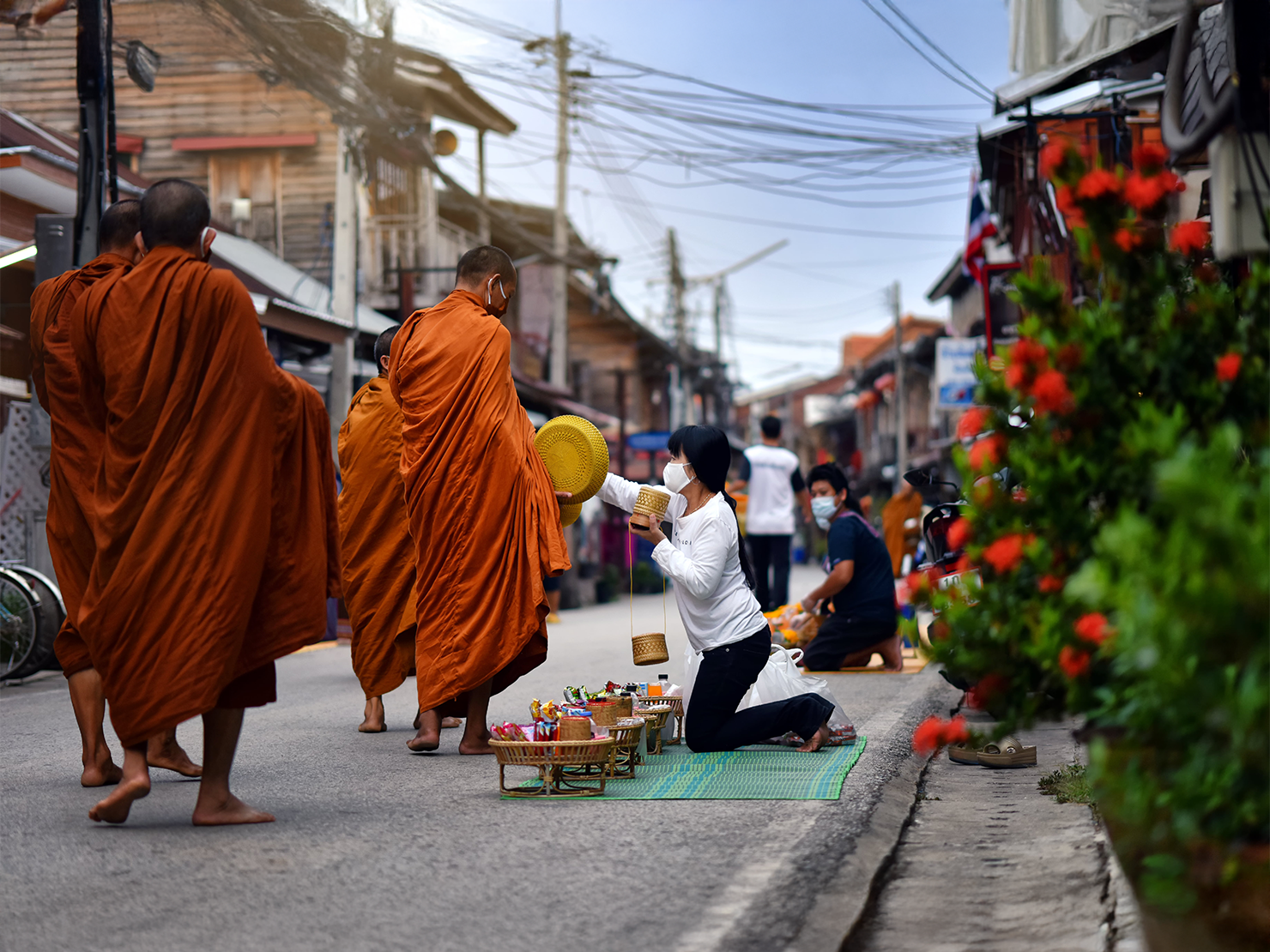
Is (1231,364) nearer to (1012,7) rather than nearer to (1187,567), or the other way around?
(1187,567)

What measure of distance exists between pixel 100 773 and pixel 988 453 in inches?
138

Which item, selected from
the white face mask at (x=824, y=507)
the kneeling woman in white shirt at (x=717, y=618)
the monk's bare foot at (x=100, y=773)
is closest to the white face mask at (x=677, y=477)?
the kneeling woman in white shirt at (x=717, y=618)

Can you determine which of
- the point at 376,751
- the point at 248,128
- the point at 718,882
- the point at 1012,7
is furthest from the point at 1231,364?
the point at 248,128

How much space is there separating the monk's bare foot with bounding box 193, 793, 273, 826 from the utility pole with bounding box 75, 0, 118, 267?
6.60 m

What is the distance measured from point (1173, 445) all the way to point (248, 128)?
21233 millimetres

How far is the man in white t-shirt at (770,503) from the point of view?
38.8 feet

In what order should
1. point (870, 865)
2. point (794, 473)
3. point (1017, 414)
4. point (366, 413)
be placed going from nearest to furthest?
point (1017, 414) < point (870, 865) < point (366, 413) < point (794, 473)

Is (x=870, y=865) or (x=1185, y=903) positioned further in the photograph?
(x=870, y=865)

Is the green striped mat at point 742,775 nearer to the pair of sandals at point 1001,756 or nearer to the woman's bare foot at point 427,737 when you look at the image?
the pair of sandals at point 1001,756

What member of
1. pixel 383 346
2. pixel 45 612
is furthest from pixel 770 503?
pixel 45 612

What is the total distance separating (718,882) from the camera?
3.54m

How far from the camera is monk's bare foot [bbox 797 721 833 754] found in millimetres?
5754

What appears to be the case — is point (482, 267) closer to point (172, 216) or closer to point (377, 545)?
point (377, 545)

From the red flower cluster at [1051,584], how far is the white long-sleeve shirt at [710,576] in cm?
284
